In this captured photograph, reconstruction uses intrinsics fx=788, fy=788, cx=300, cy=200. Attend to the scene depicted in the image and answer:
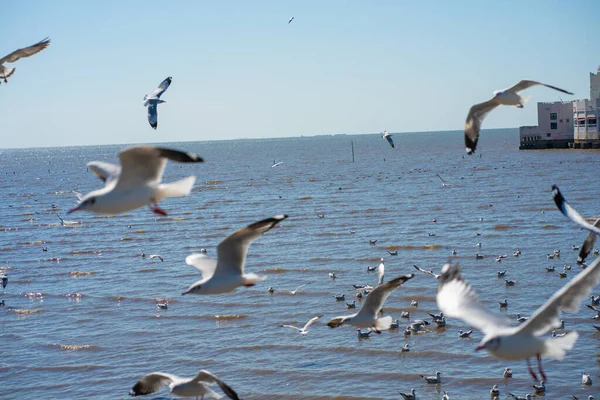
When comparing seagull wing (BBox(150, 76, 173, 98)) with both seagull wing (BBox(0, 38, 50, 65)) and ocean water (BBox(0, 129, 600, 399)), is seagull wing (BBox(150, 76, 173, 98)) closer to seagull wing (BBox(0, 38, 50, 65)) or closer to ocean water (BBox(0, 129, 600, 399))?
seagull wing (BBox(0, 38, 50, 65))

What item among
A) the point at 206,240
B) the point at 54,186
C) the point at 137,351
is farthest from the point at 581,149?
the point at 137,351

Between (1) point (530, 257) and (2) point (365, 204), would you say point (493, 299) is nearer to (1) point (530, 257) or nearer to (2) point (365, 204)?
(1) point (530, 257)

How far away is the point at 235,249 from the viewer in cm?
976

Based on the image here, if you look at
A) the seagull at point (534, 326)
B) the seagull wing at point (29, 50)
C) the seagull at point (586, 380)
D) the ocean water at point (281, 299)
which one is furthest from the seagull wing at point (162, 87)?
the seagull at point (534, 326)

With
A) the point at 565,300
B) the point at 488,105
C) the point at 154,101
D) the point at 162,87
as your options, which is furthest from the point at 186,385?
the point at 162,87

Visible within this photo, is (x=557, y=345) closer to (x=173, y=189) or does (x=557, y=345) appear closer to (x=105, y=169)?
(x=173, y=189)

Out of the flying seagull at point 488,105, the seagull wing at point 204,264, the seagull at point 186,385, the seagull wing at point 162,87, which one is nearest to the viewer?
the seagull at point 186,385

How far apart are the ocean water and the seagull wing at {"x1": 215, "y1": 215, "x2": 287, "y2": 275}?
443 centimetres

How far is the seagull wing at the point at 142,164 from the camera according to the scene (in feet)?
26.3

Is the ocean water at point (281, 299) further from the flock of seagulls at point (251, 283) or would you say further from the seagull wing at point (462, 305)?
the seagull wing at point (462, 305)

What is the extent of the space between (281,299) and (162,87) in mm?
6153

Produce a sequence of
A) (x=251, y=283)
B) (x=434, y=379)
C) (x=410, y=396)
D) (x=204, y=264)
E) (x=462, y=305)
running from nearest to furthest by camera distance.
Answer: (x=462, y=305)
(x=251, y=283)
(x=204, y=264)
(x=410, y=396)
(x=434, y=379)

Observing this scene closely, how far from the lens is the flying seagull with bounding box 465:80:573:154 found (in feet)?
39.5

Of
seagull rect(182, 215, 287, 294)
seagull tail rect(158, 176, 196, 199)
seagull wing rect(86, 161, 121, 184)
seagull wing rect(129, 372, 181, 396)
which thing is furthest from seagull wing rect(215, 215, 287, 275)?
seagull wing rect(129, 372, 181, 396)
